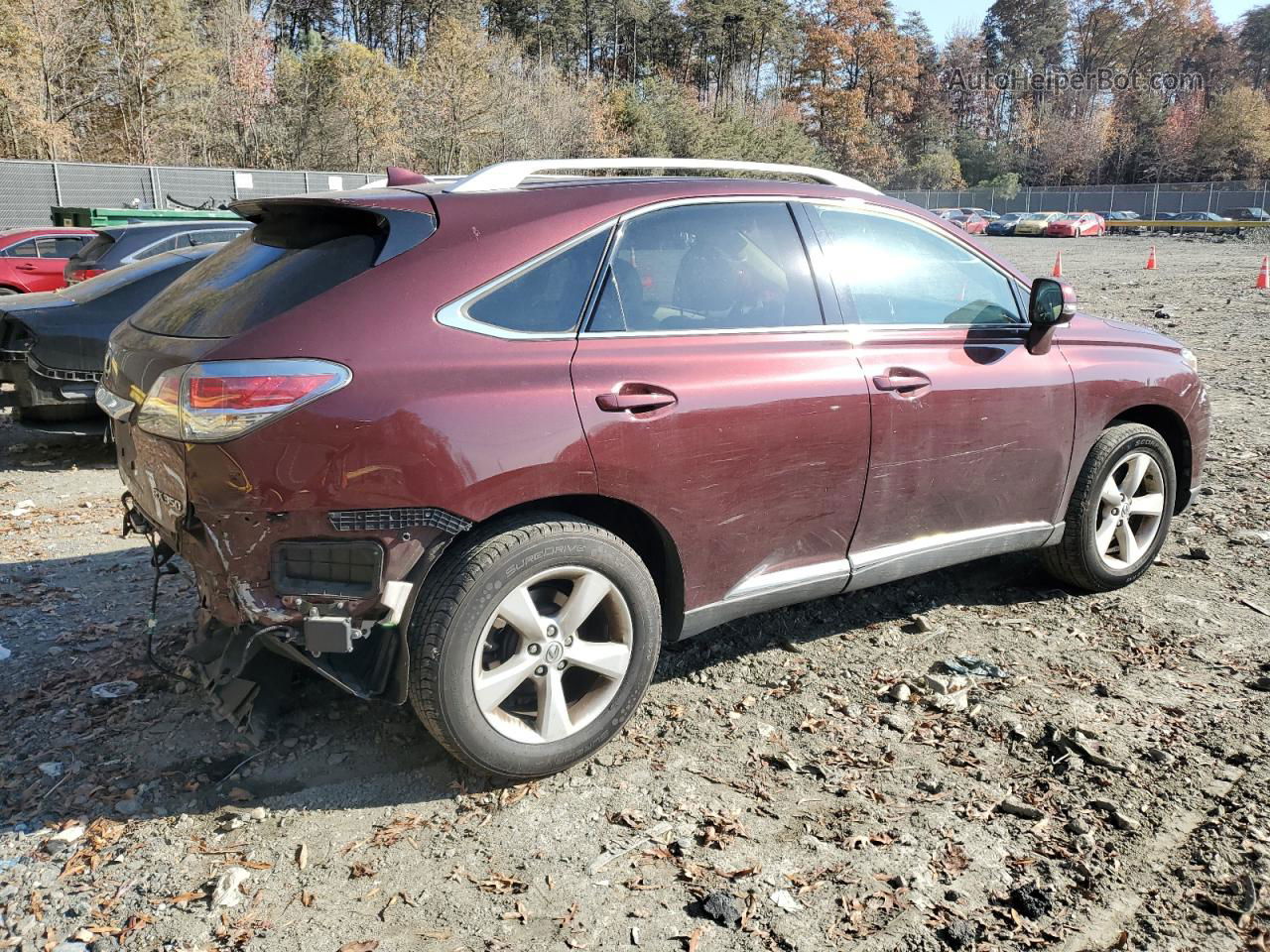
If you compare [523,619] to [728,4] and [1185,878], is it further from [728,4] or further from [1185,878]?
[728,4]

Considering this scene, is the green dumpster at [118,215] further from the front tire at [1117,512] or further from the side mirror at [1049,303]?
the front tire at [1117,512]

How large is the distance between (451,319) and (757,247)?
49.8 inches

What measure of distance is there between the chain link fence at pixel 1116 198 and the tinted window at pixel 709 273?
65.1 metres

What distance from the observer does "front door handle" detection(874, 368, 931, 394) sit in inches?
149

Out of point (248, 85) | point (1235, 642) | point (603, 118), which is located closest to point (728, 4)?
point (603, 118)

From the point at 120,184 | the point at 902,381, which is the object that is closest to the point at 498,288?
the point at 902,381

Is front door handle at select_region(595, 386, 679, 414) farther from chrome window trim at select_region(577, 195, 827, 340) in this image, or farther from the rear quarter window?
the rear quarter window

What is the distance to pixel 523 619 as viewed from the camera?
3.08 metres

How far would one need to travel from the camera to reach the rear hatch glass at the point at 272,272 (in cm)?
300

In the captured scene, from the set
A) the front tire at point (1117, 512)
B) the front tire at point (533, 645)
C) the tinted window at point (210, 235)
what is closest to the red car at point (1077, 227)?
the tinted window at point (210, 235)

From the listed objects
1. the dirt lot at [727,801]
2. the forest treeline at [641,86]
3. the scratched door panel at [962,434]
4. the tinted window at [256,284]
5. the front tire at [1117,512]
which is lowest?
the dirt lot at [727,801]

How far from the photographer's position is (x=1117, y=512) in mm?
4758

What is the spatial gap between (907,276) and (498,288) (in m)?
1.79

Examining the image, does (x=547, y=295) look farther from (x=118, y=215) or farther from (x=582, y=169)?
(x=118, y=215)
